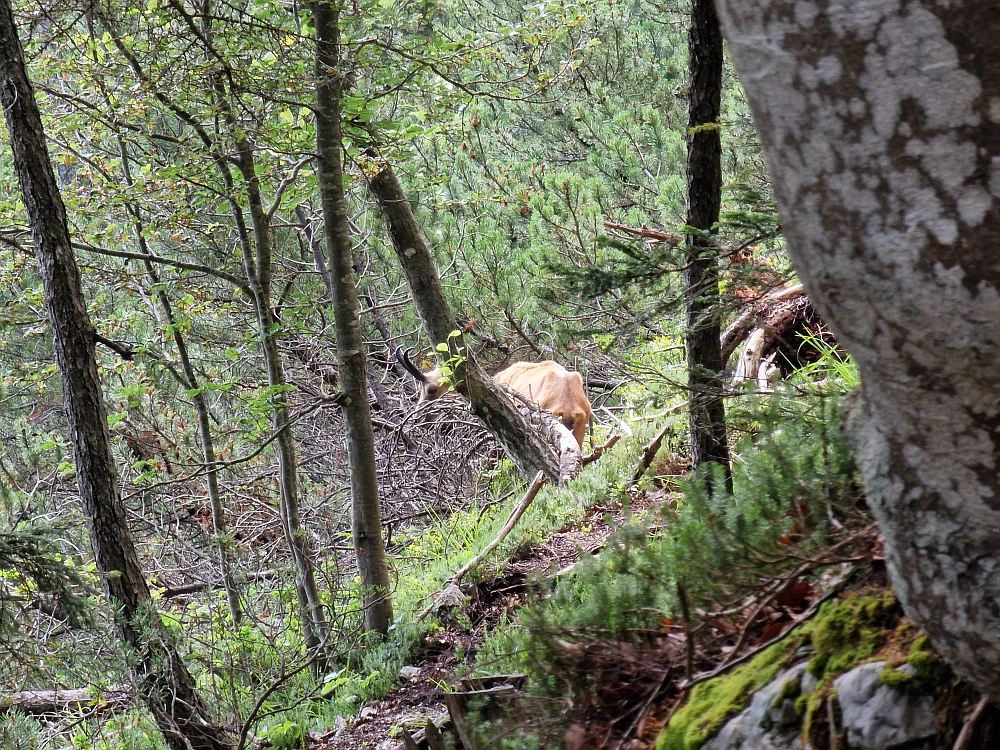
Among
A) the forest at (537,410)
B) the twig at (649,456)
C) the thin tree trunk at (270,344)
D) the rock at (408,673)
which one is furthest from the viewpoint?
the twig at (649,456)

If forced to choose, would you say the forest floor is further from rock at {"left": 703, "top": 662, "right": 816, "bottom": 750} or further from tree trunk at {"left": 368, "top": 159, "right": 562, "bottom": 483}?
rock at {"left": 703, "top": 662, "right": 816, "bottom": 750}

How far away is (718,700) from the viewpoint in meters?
2.35

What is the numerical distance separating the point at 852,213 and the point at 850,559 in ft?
3.87

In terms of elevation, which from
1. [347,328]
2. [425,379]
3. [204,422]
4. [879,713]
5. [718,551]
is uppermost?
[347,328]

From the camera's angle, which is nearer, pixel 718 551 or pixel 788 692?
pixel 788 692

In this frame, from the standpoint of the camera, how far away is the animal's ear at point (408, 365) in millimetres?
10844

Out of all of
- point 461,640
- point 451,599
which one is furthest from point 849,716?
point 451,599

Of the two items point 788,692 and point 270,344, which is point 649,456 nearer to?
point 270,344

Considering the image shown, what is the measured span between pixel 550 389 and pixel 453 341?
2.16 meters

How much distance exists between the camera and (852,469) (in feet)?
8.70

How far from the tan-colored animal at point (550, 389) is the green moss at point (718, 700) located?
7.27 meters

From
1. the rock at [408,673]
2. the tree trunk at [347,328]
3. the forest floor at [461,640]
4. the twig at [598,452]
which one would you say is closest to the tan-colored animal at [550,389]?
the twig at [598,452]

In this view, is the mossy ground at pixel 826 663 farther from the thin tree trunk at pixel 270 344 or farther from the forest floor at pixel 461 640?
the thin tree trunk at pixel 270 344

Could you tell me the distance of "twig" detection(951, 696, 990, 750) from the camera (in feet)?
5.79
